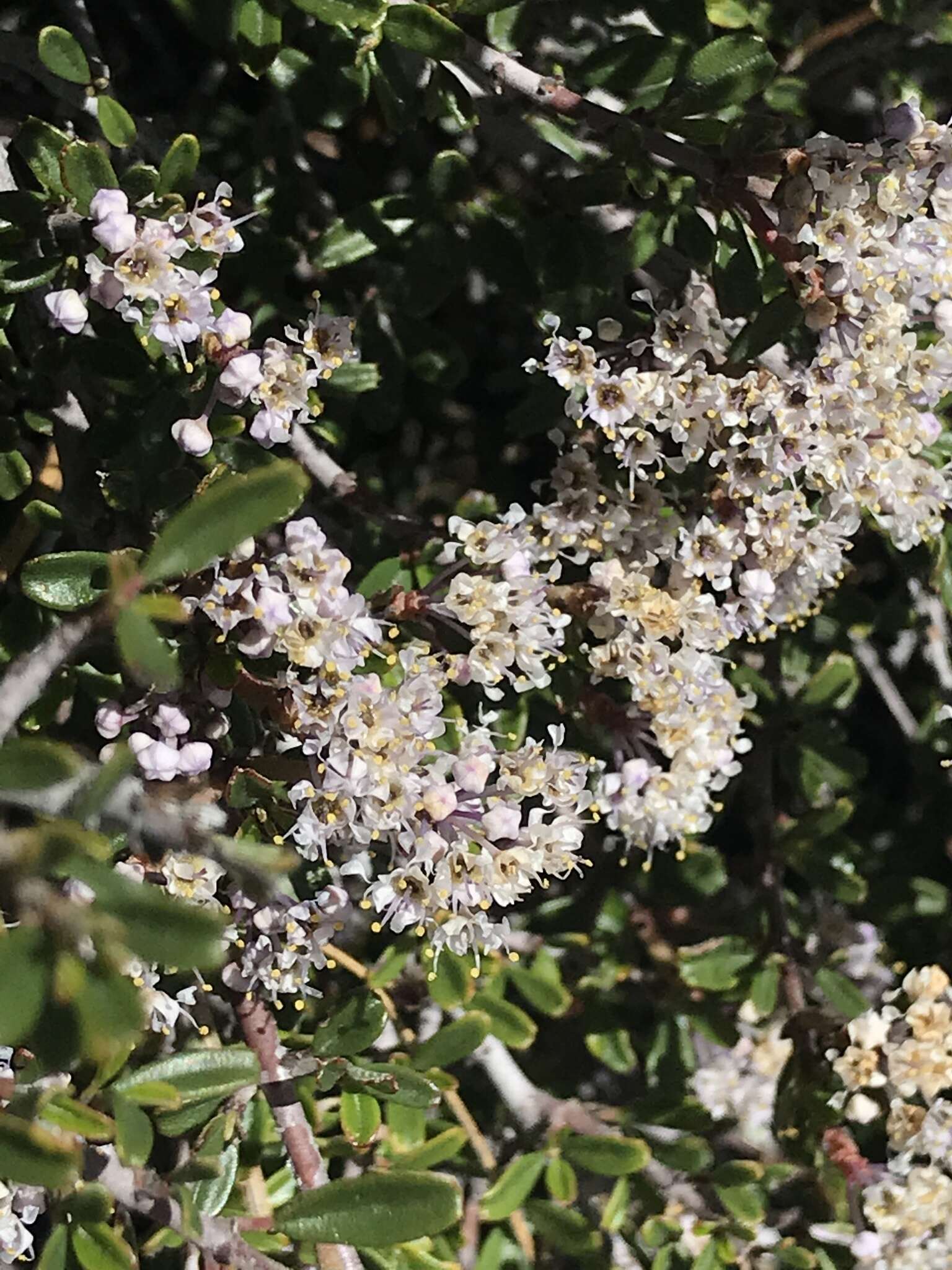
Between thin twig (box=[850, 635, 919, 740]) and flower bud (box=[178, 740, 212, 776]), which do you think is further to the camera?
thin twig (box=[850, 635, 919, 740])

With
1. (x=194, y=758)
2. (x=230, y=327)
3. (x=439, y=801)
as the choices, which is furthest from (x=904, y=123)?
(x=194, y=758)

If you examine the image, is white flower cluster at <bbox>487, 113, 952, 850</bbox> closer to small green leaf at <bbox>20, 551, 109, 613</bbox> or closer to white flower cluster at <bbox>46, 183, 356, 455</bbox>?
white flower cluster at <bbox>46, 183, 356, 455</bbox>

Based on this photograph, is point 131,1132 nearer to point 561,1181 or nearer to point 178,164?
point 561,1181

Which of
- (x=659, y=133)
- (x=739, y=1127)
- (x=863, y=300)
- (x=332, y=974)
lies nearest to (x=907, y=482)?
(x=863, y=300)

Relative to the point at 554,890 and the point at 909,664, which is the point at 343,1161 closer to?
the point at 554,890

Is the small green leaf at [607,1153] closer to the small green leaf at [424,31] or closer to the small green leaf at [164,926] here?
the small green leaf at [164,926]

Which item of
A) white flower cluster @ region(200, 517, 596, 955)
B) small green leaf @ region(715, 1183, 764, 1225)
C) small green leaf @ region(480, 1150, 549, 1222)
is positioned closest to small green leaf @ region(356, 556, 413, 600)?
white flower cluster @ region(200, 517, 596, 955)

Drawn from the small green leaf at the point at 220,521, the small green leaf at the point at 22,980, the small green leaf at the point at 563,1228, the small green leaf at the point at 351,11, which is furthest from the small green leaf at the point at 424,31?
the small green leaf at the point at 563,1228
